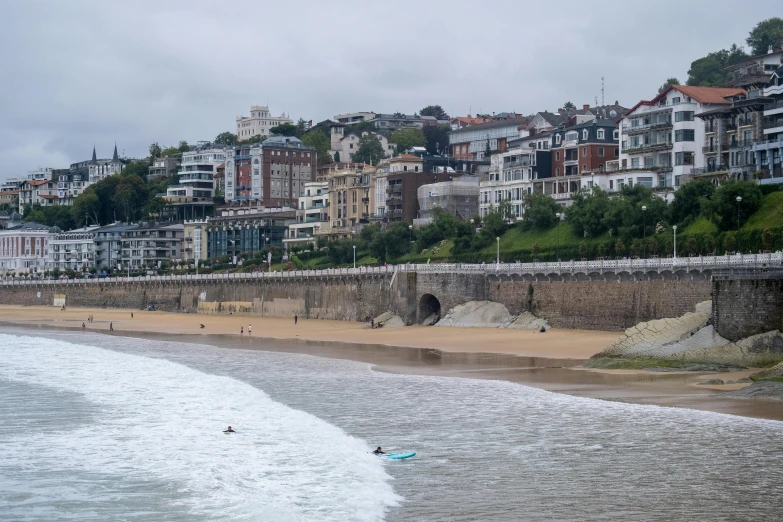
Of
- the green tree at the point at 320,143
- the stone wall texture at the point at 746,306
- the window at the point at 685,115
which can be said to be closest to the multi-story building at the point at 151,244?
the green tree at the point at 320,143

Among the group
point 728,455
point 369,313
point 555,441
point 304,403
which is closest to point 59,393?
point 304,403

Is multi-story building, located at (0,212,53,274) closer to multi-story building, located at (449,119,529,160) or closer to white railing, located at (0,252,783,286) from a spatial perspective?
multi-story building, located at (449,119,529,160)

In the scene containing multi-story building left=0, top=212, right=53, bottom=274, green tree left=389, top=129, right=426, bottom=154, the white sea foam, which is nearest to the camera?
the white sea foam

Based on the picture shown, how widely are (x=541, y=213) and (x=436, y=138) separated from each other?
91.5 meters

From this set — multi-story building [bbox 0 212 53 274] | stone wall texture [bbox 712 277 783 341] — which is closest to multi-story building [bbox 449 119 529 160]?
multi-story building [bbox 0 212 53 274]

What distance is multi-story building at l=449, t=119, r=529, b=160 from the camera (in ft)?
463

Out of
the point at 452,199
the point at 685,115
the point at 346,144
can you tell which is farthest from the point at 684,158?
the point at 346,144

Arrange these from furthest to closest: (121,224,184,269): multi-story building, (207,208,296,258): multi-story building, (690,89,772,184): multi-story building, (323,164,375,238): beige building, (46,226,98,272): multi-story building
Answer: (46,226,98,272): multi-story building, (121,224,184,269): multi-story building, (207,208,296,258): multi-story building, (323,164,375,238): beige building, (690,89,772,184): multi-story building

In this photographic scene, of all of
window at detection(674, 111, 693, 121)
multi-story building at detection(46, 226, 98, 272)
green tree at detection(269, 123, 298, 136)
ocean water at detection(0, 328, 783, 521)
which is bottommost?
ocean water at detection(0, 328, 783, 521)

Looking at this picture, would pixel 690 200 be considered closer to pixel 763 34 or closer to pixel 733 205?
pixel 733 205

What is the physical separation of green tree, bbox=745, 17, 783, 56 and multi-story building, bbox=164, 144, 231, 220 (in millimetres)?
72519

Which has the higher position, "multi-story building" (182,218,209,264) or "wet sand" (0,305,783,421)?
"multi-story building" (182,218,209,264)

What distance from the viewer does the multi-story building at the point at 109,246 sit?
150500 millimetres

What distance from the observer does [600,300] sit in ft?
183
